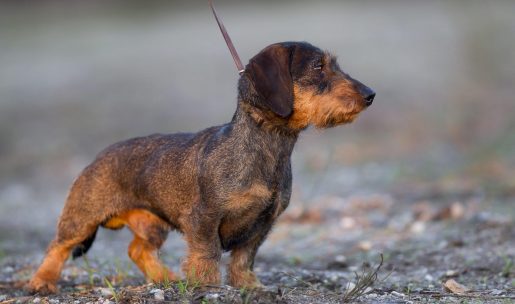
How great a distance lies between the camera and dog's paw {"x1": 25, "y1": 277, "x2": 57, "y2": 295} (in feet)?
26.7

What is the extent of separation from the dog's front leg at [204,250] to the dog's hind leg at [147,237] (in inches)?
29.3

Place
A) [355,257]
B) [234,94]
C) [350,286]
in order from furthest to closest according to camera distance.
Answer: [234,94], [355,257], [350,286]

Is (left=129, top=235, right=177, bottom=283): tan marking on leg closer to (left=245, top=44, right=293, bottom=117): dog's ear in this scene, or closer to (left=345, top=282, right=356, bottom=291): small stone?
(left=345, top=282, right=356, bottom=291): small stone

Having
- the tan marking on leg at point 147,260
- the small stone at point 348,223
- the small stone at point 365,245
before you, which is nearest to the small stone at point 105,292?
the tan marking on leg at point 147,260

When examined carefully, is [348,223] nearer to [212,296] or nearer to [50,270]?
[50,270]

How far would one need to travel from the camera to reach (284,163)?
733 cm

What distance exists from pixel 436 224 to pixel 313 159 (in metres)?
5.66

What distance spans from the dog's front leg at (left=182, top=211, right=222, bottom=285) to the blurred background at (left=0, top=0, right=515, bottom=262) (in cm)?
112

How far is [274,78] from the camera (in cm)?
714

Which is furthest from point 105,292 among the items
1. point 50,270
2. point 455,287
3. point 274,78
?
A: point 455,287

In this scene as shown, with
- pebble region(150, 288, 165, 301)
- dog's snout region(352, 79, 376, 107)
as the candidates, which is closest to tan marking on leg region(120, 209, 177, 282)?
pebble region(150, 288, 165, 301)

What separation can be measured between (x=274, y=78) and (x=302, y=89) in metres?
0.27

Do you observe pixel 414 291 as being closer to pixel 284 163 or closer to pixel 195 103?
pixel 284 163

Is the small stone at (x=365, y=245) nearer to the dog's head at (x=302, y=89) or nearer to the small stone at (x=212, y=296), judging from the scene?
the dog's head at (x=302, y=89)
